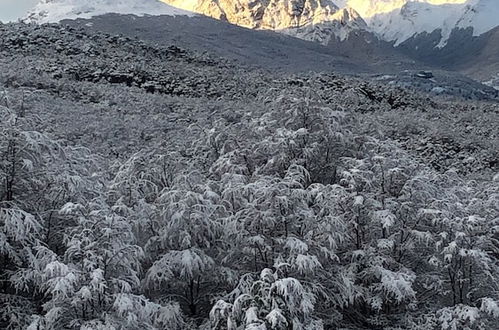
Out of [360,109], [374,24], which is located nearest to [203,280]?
[360,109]

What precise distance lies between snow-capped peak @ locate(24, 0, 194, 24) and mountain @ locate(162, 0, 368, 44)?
2620 centimetres

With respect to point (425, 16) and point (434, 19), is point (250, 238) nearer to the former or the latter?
point (434, 19)

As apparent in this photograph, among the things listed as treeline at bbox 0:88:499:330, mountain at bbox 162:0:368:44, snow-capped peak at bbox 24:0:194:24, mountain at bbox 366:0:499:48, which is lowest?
treeline at bbox 0:88:499:330

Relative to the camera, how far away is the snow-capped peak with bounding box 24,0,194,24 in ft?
166

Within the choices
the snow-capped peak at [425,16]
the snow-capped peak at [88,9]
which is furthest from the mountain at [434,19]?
the snow-capped peak at [88,9]

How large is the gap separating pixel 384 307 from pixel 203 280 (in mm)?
2700

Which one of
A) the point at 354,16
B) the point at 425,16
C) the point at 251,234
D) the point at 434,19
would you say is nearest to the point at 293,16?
the point at 354,16

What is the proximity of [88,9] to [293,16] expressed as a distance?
40022mm

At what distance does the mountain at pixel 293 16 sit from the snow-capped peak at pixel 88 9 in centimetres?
2620

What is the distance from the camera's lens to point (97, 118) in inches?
768

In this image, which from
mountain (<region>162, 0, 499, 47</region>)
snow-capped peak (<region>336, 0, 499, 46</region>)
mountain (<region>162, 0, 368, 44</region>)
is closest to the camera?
mountain (<region>162, 0, 368, 44</region>)

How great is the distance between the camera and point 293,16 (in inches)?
3428

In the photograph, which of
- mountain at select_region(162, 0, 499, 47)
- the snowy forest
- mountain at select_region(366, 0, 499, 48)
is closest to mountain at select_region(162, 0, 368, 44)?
mountain at select_region(162, 0, 499, 47)

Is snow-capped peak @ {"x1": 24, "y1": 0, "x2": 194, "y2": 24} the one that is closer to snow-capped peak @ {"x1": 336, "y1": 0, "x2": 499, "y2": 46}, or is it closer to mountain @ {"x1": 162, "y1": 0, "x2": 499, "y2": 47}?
mountain @ {"x1": 162, "y1": 0, "x2": 499, "y2": 47}
